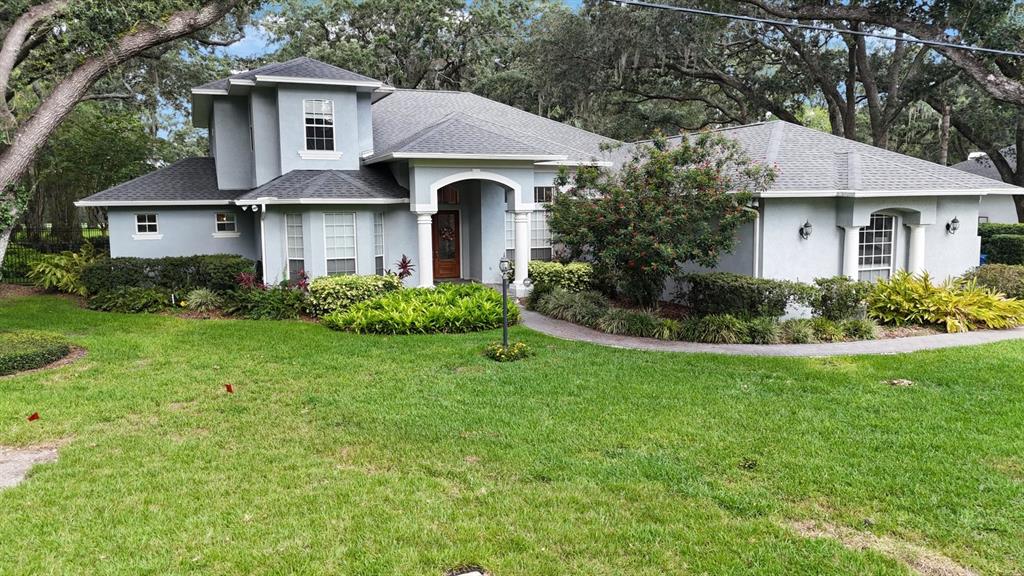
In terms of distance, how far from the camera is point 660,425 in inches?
277

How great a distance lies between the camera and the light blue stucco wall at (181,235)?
16844 millimetres

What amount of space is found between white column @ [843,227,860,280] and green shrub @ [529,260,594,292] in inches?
218

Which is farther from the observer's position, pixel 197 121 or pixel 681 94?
pixel 681 94

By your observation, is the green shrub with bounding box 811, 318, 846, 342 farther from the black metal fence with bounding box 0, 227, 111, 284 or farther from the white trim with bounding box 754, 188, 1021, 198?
the black metal fence with bounding box 0, 227, 111, 284

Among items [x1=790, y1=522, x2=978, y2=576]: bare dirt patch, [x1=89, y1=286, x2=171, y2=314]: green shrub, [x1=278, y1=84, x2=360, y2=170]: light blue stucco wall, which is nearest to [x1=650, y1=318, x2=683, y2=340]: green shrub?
[x1=790, y1=522, x2=978, y2=576]: bare dirt patch

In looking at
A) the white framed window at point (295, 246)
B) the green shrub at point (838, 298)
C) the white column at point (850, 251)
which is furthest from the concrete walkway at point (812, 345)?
the white framed window at point (295, 246)

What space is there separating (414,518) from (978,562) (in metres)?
3.73

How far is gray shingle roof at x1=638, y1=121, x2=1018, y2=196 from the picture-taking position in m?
13.8

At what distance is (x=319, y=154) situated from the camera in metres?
16.7

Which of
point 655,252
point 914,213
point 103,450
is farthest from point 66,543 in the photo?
point 914,213

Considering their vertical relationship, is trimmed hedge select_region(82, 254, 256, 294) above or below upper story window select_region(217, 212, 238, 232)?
below

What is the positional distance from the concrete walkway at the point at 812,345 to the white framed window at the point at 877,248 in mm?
2863

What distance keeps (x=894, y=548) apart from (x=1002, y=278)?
12841mm

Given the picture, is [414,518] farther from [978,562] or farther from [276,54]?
[276,54]
